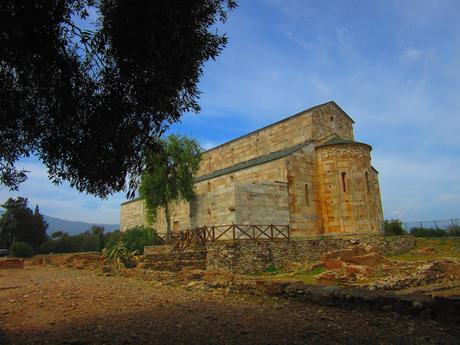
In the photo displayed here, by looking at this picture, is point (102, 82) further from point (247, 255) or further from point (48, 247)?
point (48, 247)

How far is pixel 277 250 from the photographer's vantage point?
19656 millimetres

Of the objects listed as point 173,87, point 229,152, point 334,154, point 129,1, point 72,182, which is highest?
point 229,152

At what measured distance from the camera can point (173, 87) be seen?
6293 millimetres

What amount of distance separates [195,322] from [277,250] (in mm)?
13387

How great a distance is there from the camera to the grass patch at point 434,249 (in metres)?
19.9

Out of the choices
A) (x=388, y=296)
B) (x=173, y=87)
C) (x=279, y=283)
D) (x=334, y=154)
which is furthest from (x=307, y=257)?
(x=173, y=87)

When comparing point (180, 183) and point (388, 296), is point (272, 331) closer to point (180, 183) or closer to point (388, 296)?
point (388, 296)

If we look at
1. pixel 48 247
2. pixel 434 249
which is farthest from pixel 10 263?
pixel 434 249

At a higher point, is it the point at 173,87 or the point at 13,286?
the point at 173,87

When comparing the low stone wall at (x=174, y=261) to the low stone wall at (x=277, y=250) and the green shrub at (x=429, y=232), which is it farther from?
the green shrub at (x=429, y=232)

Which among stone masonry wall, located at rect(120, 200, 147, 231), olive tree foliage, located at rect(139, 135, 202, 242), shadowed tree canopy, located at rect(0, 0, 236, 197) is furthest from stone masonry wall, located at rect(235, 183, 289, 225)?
stone masonry wall, located at rect(120, 200, 147, 231)

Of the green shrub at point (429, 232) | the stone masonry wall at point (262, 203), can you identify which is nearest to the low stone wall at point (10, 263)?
the stone masonry wall at point (262, 203)

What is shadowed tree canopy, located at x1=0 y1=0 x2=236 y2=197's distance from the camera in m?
5.63

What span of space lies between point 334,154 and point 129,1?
21.7m
